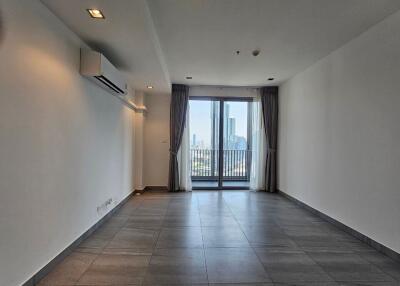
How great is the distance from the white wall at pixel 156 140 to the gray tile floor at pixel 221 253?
2.17 meters

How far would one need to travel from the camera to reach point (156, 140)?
7.14 m

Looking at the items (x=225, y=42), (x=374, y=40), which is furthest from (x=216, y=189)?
(x=374, y=40)

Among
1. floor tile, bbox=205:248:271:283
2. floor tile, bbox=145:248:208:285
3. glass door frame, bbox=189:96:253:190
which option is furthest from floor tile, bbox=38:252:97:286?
glass door frame, bbox=189:96:253:190

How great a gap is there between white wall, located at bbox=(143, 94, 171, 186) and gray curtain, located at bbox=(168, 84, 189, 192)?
0.23 metres

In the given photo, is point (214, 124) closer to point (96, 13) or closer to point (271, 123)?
point (271, 123)

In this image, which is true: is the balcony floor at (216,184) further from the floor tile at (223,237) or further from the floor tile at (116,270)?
the floor tile at (116,270)

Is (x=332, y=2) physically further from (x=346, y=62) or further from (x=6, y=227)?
(x=6, y=227)

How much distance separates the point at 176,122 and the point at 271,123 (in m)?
2.34

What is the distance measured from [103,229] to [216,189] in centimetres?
379

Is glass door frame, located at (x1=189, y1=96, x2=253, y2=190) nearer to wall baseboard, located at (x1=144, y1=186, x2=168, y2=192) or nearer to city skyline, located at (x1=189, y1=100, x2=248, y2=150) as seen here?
city skyline, located at (x1=189, y1=100, x2=248, y2=150)

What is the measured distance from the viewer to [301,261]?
3.00 meters

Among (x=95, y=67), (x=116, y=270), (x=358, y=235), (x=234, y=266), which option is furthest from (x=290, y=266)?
(x=95, y=67)

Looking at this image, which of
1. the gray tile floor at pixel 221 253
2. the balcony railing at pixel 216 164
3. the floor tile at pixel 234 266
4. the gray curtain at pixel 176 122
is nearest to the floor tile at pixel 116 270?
the gray tile floor at pixel 221 253

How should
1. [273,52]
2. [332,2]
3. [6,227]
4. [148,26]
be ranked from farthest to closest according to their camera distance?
[273,52], [148,26], [332,2], [6,227]
